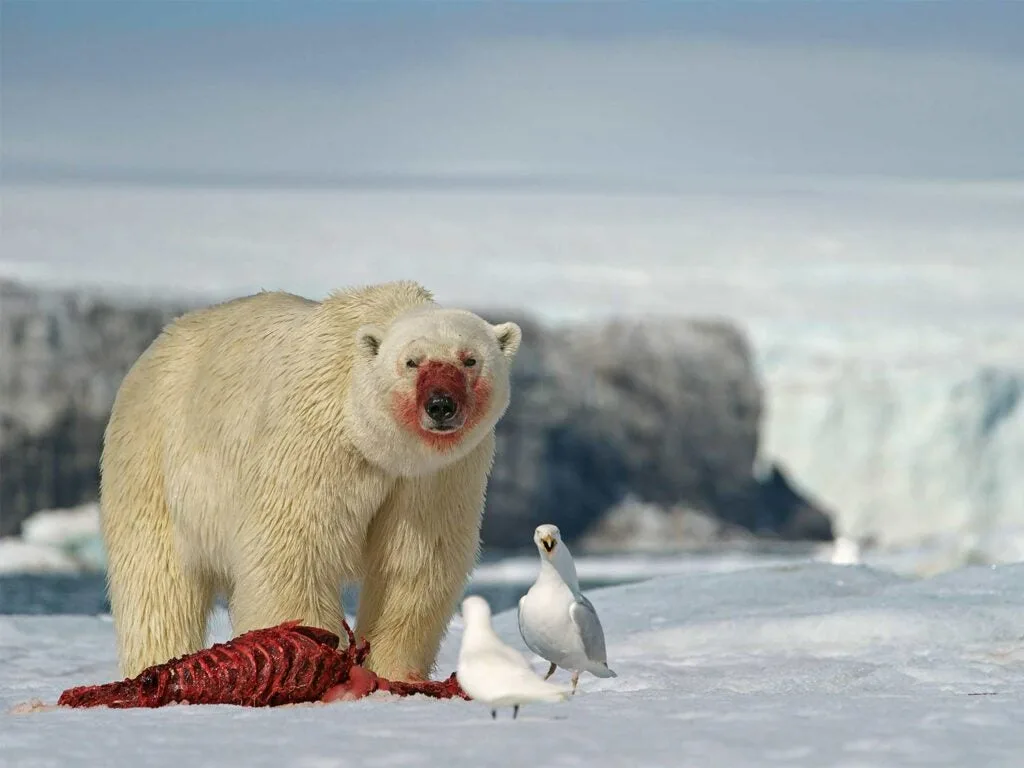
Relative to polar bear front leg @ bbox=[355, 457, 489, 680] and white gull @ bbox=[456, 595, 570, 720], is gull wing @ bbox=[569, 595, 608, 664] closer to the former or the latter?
white gull @ bbox=[456, 595, 570, 720]

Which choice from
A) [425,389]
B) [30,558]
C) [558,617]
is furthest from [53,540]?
[558,617]

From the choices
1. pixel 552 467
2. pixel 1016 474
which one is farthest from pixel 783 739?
pixel 552 467

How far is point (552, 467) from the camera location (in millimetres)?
28016

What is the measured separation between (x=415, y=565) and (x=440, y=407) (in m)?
0.73

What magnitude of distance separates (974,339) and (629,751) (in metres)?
26.2

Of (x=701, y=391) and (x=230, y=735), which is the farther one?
(x=701, y=391)

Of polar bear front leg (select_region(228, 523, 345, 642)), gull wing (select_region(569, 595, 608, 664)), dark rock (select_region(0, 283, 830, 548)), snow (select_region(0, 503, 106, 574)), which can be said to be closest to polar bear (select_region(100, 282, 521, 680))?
polar bear front leg (select_region(228, 523, 345, 642))

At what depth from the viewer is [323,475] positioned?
17.2 feet

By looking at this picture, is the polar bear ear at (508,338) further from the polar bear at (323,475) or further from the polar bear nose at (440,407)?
the polar bear nose at (440,407)

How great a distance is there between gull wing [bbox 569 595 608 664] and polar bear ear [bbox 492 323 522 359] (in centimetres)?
108

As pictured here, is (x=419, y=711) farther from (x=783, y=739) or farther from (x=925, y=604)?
(x=925, y=604)

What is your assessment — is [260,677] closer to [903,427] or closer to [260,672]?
[260,672]

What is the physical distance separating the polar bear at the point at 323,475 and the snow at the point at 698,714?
743 millimetres

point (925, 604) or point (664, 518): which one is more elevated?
point (925, 604)
